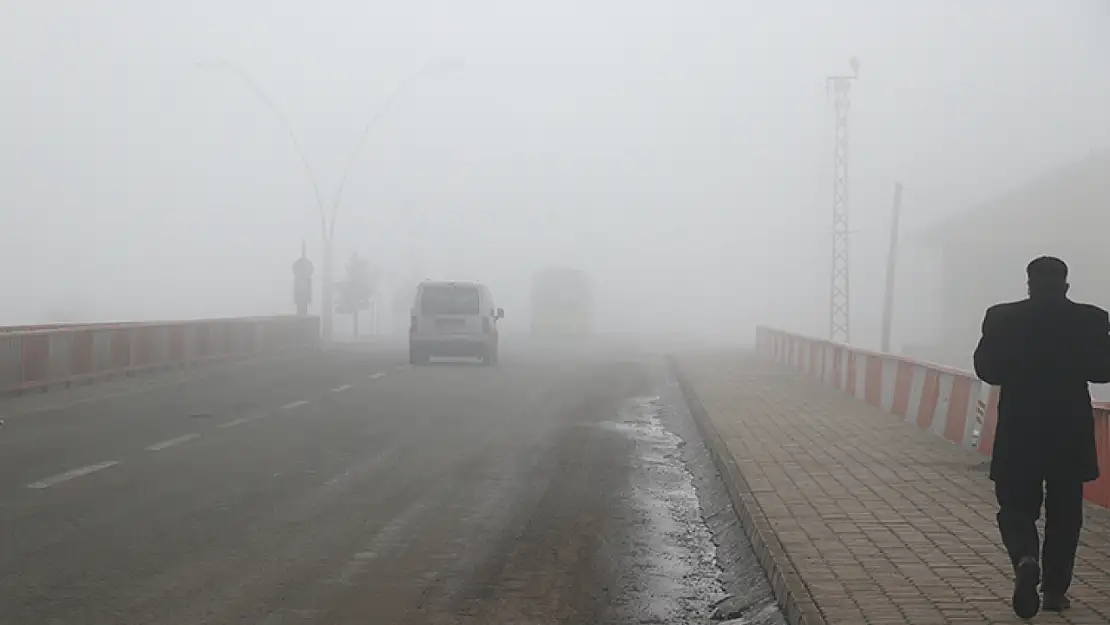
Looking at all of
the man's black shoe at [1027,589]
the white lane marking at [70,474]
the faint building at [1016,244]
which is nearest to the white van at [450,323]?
the white lane marking at [70,474]

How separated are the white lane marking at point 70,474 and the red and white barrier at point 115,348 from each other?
8.83 m

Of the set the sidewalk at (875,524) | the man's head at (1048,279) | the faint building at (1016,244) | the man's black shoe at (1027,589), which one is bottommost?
the sidewalk at (875,524)

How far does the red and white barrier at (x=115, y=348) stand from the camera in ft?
70.9

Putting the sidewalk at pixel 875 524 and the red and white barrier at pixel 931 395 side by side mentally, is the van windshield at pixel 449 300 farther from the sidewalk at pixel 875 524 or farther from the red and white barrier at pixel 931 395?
the sidewalk at pixel 875 524

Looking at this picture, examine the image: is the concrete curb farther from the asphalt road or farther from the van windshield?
the van windshield

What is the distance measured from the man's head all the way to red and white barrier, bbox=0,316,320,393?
17.4 m

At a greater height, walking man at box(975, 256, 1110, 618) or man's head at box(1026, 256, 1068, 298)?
man's head at box(1026, 256, 1068, 298)

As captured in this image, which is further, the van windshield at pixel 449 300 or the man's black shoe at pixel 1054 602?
the van windshield at pixel 449 300

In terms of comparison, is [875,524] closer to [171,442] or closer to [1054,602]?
[1054,602]

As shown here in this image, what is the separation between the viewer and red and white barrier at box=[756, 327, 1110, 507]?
10375 mm

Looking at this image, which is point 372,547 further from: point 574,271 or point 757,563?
point 574,271

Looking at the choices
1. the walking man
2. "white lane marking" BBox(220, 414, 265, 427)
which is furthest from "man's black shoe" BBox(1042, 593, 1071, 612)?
"white lane marking" BBox(220, 414, 265, 427)

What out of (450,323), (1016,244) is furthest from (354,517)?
(1016,244)

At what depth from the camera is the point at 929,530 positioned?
9016mm
